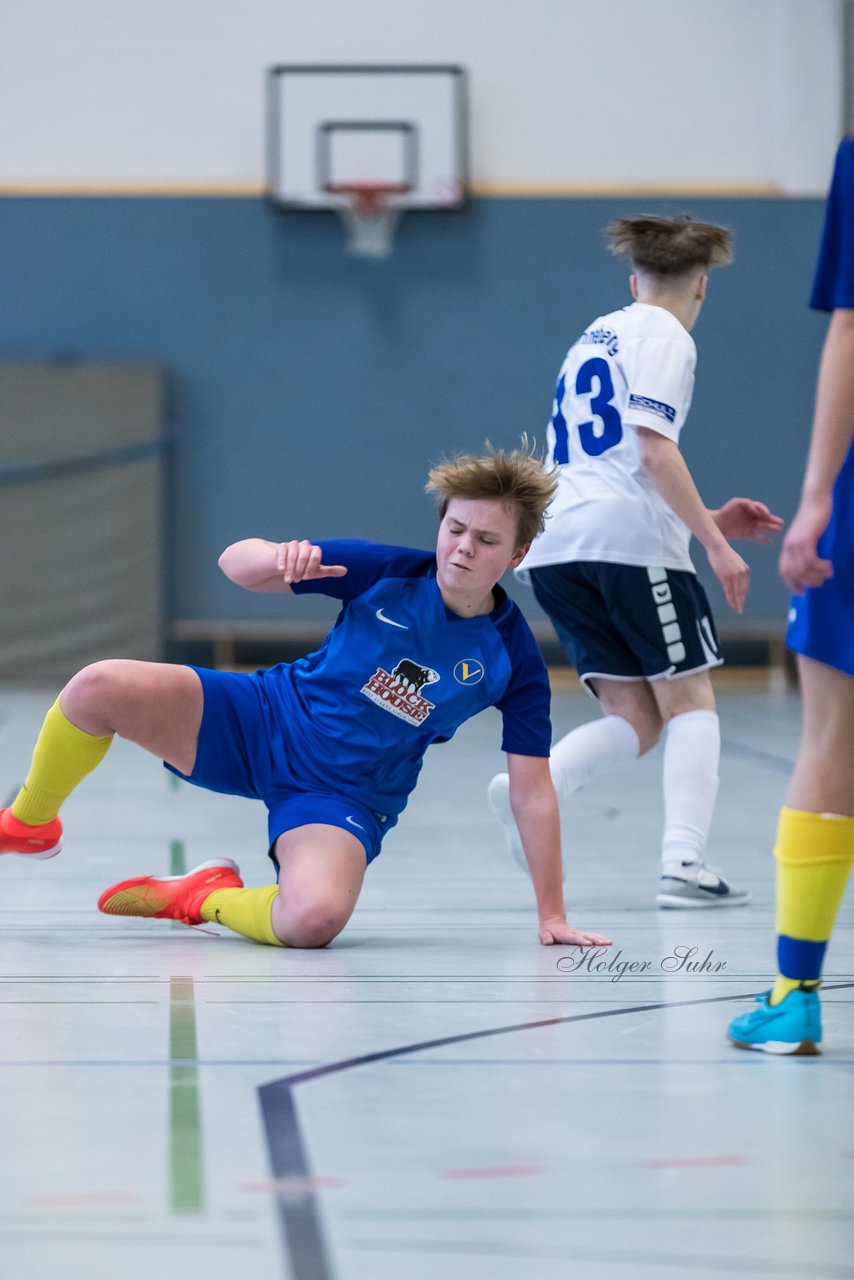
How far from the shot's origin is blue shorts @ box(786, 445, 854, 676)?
1.99 m

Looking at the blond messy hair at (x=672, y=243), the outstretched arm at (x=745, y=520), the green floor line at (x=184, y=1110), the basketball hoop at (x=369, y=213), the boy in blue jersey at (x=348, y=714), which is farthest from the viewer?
the basketball hoop at (x=369, y=213)

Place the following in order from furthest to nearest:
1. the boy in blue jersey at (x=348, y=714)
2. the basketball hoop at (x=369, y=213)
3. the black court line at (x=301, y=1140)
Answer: the basketball hoop at (x=369, y=213) < the boy in blue jersey at (x=348, y=714) < the black court line at (x=301, y=1140)

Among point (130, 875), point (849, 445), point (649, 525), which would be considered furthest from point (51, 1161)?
point (649, 525)

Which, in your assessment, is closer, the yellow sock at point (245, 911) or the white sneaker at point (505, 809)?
the yellow sock at point (245, 911)

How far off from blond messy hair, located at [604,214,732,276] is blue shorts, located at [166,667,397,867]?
1.30m

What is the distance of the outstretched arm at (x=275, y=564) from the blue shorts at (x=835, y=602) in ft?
2.95

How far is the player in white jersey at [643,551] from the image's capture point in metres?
3.32

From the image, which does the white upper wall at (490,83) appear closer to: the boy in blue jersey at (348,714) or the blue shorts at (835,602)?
the boy in blue jersey at (348,714)

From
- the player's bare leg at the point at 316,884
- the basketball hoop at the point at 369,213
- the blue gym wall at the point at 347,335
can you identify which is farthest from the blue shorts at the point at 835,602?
the basketball hoop at the point at 369,213

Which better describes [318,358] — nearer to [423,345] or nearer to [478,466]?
[423,345]

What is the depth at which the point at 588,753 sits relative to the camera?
3.46 meters

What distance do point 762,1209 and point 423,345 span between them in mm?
8745

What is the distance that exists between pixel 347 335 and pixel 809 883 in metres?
8.19

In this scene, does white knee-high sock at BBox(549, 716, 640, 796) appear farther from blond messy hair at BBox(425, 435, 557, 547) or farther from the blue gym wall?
the blue gym wall
